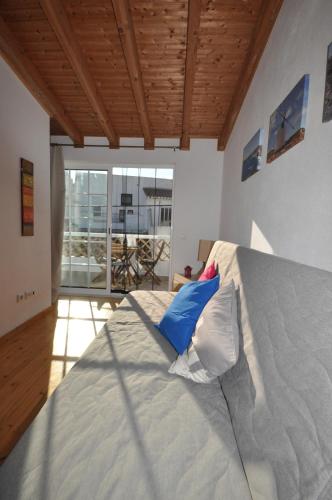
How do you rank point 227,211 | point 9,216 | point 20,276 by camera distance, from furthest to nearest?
point 227,211 → point 20,276 → point 9,216

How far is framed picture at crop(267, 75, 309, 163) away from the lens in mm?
1156

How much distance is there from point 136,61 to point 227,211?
1.84m

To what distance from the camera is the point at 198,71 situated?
2.44 m

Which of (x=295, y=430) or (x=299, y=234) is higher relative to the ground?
(x=299, y=234)

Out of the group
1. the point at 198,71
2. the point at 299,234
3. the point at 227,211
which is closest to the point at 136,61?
the point at 198,71

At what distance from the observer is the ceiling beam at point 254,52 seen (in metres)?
1.65

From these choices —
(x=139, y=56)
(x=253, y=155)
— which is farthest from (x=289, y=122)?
(x=139, y=56)

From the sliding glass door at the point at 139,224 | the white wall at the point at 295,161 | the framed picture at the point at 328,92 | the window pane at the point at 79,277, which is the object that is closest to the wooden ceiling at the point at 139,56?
the white wall at the point at 295,161

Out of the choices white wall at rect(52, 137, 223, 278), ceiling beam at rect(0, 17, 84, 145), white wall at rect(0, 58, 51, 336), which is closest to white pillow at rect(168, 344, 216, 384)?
white wall at rect(0, 58, 51, 336)

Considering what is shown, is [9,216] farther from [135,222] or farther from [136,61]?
[135,222]

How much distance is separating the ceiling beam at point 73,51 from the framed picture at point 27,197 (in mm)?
1002

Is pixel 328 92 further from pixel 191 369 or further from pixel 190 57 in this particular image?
pixel 190 57

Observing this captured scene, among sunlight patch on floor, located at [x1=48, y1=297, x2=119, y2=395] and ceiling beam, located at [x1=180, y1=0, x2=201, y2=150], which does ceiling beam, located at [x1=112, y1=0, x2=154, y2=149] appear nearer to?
ceiling beam, located at [x1=180, y1=0, x2=201, y2=150]

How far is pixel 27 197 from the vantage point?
259 cm
